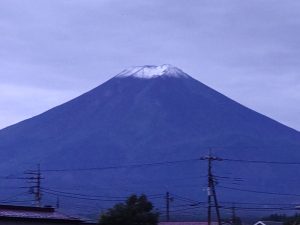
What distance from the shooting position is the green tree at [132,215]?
42219mm

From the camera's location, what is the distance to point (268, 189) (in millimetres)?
157625

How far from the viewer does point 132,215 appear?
139 feet

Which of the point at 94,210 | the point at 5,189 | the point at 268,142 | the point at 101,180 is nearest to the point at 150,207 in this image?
the point at 94,210

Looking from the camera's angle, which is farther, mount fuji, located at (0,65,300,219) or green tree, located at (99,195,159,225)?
mount fuji, located at (0,65,300,219)

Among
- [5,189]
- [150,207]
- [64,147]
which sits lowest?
[150,207]

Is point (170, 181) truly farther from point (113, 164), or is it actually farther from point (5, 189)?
point (5, 189)

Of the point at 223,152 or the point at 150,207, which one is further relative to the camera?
the point at 223,152

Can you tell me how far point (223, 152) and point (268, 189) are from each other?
16.1 meters

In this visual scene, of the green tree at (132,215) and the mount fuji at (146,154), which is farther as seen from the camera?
the mount fuji at (146,154)

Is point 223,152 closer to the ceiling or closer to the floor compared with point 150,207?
closer to the ceiling

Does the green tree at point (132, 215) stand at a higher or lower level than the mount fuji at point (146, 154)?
lower

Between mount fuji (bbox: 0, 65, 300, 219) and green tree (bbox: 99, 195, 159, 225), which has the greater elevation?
mount fuji (bbox: 0, 65, 300, 219)

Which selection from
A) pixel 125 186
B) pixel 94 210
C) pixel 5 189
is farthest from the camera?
pixel 125 186

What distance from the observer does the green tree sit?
42219mm
